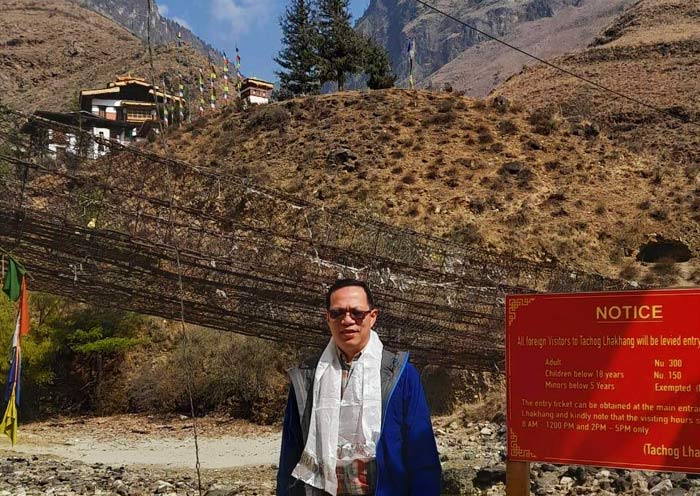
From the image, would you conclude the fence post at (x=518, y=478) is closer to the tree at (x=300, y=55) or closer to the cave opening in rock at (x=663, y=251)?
the cave opening in rock at (x=663, y=251)

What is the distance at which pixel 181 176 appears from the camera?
7.91 m

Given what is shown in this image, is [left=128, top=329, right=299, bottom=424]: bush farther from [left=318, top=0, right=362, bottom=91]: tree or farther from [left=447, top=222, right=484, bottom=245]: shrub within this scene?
[left=318, top=0, right=362, bottom=91]: tree

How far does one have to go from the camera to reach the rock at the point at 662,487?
6566mm

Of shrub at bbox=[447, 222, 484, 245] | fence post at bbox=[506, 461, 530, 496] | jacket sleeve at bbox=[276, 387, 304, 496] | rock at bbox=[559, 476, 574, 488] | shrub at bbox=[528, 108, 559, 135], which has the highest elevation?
shrub at bbox=[528, 108, 559, 135]

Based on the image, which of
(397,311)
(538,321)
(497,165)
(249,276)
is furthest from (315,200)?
(538,321)

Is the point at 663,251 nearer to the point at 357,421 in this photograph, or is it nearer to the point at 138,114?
the point at 357,421

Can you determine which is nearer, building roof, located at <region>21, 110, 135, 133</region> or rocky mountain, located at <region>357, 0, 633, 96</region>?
building roof, located at <region>21, 110, 135, 133</region>

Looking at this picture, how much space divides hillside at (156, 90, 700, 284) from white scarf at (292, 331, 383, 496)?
15.7 meters

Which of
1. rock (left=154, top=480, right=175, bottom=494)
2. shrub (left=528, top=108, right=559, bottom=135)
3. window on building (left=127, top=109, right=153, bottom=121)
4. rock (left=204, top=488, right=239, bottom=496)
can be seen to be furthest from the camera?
window on building (left=127, top=109, right=153, bottom=121)

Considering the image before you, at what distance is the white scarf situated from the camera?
8.45 ft

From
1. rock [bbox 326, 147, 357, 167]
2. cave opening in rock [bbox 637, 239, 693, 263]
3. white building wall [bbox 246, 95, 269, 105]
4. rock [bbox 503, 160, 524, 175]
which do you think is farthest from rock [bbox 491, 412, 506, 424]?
white building wall [bbox 246, 95, 269, 105]

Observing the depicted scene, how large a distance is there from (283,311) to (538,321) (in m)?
5.01

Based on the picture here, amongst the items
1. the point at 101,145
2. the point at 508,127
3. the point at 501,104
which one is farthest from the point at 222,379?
the point at 501,104

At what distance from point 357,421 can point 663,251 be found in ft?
60.5
